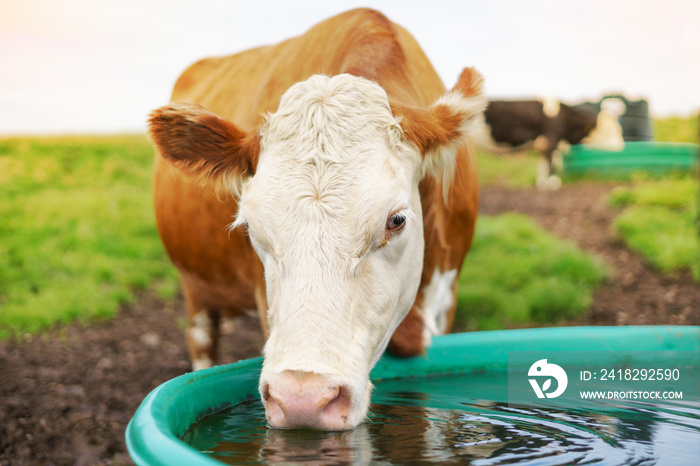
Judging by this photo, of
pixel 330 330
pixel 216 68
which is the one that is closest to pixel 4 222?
pixel 216 68

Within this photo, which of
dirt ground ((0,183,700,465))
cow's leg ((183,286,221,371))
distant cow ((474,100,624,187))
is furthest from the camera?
distant cow ((474,100,624,187))

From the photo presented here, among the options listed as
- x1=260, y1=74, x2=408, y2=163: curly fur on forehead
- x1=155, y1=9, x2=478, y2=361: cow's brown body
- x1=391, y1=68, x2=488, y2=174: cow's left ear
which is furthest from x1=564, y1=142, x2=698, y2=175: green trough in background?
x1=260, y1=74, x2=408, y2=163: curly fur on forehead

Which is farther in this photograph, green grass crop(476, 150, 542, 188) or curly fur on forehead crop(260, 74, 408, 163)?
green grass crop(476, 150, 542, 188)

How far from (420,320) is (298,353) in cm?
116

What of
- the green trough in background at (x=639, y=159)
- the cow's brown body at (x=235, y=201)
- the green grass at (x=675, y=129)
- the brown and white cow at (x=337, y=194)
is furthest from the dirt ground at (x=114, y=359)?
the green grass at (x=675, y=129)

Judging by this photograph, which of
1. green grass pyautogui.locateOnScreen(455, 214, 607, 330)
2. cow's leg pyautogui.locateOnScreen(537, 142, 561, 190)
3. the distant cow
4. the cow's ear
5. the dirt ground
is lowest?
the dirt ground

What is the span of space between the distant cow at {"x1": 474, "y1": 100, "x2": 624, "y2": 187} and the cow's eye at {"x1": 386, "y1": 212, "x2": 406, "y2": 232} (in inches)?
510

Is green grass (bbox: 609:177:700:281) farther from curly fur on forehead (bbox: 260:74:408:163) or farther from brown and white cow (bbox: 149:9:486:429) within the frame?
curly fur on forehead (bbox: 260:74:408:163)

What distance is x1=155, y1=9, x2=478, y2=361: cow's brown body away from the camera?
2.85 m

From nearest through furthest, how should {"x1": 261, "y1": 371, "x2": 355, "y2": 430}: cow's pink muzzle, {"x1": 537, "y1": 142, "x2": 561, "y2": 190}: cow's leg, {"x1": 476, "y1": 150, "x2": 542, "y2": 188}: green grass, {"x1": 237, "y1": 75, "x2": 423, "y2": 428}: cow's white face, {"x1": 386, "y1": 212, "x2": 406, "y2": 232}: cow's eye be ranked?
{"x1": 261, "y1": 371, "x2": 355, "y2": 430}: cow's pink muzzle < {"x1": 237, "y1": 75, "x2": 423, "y2": 428}: cow's white face < {"x1": 386, "y1": 212, "x2": 406, "y2": 232}: cow's eye < {"x1": 537, "y1": 142, "x2": 561, "y2": 190}: cow's leg < {"x1": 476, "y1": 150, "x2": 542, "y2": 188}: green grass

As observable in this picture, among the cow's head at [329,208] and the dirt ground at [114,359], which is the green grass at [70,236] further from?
the cow's head at [329,208]

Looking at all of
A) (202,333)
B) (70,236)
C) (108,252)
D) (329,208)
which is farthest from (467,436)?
(70,236)

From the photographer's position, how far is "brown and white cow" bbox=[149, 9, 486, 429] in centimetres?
191

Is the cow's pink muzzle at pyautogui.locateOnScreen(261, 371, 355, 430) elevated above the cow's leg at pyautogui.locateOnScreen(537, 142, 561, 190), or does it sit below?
below
